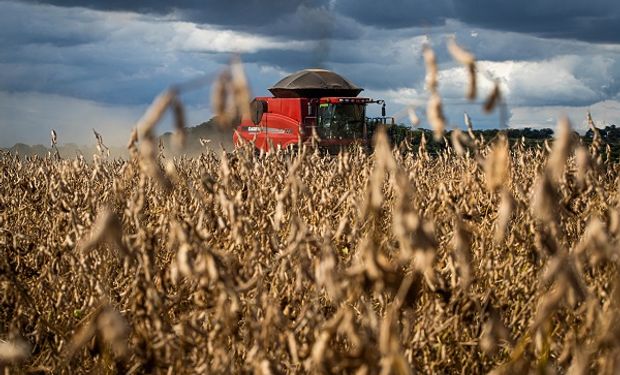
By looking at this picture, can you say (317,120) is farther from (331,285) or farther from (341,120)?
(331,285)

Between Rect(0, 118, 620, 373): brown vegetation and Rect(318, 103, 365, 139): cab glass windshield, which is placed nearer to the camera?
Rect(0, 118, 620, 373): brown vegetation

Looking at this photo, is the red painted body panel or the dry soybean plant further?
the red painted body panel

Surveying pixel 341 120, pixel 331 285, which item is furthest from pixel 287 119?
pixel 331 285

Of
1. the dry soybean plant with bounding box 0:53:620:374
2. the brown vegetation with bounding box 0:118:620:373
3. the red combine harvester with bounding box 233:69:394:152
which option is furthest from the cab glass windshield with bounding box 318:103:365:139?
the dry soybean plant with bounding box 0:53:620:374

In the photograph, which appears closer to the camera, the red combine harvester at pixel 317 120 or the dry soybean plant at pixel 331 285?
the dry soybean plant at pixel 331 285

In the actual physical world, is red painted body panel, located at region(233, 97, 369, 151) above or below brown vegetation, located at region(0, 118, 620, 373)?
below

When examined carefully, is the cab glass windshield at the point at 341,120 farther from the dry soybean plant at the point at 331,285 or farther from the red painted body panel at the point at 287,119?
the dry soybean plant at the point at 331,285

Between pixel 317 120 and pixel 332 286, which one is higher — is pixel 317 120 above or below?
below

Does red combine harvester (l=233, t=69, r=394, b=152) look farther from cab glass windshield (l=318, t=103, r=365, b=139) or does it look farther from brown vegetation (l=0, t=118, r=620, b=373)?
brown vegetation (l=0, t=118, r=620, b=373)

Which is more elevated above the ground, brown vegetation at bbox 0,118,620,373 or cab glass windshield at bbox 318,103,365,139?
brown vegetation at bbox 0,118,620,373

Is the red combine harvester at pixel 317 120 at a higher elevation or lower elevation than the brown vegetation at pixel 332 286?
lower

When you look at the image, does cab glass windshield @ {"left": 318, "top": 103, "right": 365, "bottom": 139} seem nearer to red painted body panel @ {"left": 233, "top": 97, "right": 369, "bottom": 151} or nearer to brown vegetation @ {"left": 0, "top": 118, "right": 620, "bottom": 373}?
red painted body panel @ {"left": 233, "top": 97, "right": 369, "bottom": 151}

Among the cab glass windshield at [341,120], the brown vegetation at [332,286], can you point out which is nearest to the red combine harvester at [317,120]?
the cab glass windshield at [341,120]

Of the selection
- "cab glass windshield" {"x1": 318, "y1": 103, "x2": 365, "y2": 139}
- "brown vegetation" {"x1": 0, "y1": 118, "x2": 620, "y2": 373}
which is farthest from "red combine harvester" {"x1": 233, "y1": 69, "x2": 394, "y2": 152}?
"brown vegetation" {"x1": 0, "y1": 118, "x2": 620, "y2": 373}
